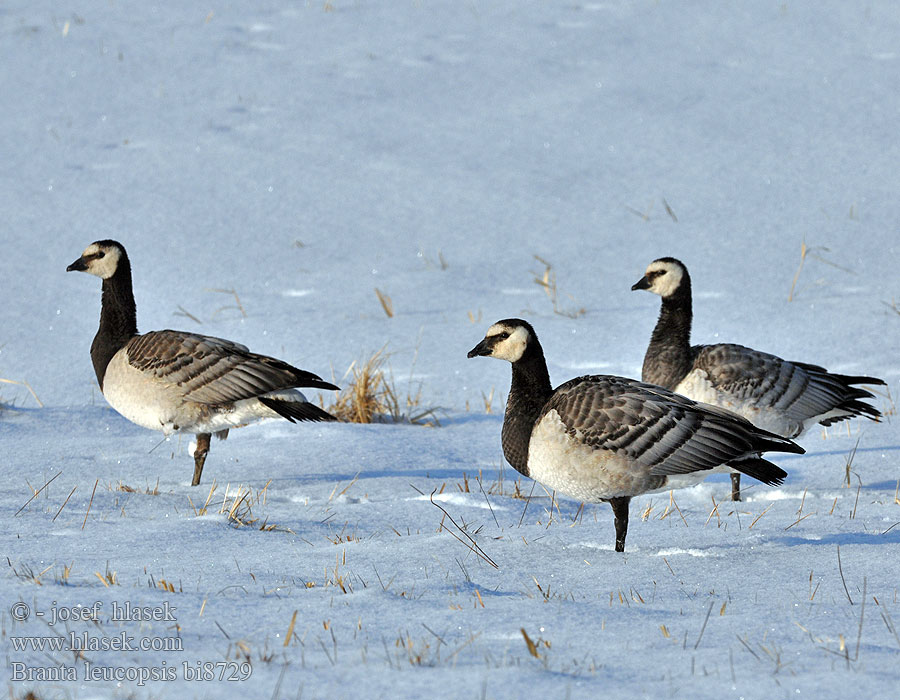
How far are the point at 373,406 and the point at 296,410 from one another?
72.6 inches

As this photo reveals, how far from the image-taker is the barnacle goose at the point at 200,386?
8312 millimetres

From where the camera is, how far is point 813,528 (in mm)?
6488

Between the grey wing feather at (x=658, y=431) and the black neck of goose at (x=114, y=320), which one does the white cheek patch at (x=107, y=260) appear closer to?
the black neck of goose at (x=114, y=320)

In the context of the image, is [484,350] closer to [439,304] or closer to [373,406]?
[373,406]

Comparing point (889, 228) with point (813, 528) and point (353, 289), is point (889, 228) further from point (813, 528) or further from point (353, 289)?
point (813, 528)

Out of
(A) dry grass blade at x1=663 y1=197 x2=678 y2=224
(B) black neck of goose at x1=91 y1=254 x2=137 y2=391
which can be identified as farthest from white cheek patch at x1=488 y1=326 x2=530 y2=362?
(A) dry grass blade at x1=663 y1=197 x2=678 y2=224

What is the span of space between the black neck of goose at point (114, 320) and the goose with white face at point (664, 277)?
458cm

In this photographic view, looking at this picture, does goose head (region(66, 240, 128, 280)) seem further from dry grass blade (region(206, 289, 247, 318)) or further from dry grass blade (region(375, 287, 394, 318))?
dry grass blade (region(375, 287, 394, 318))

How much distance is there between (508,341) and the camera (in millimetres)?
7035

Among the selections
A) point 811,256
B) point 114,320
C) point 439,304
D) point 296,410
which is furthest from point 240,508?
point 811,256

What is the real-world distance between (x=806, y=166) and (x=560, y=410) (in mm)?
11570

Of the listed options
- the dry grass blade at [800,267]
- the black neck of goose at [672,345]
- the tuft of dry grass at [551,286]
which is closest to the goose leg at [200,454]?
the black neck of goose at [672,345]

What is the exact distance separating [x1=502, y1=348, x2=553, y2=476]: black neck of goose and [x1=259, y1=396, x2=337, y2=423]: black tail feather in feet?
6.28

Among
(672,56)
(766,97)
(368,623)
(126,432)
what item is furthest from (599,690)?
(672,56)
